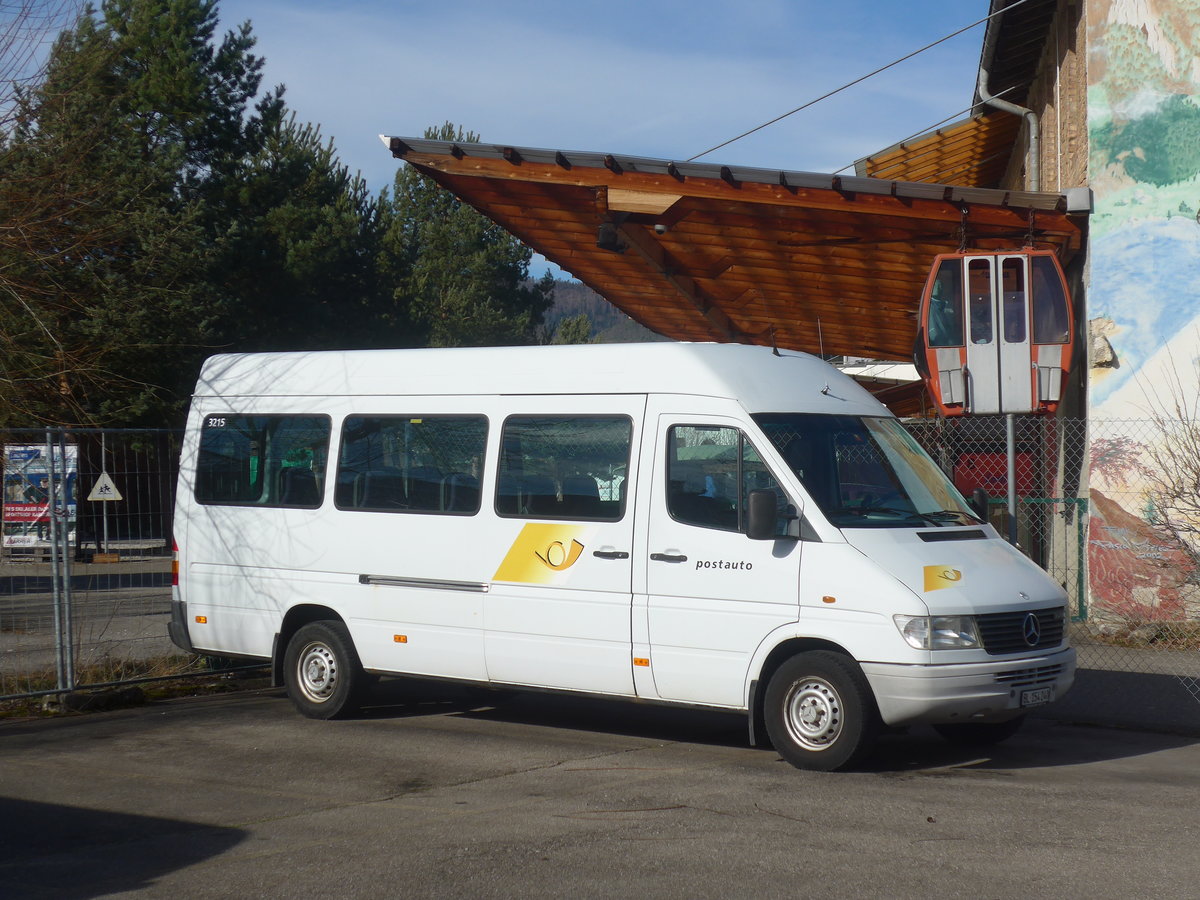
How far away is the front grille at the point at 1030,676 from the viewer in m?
7.69

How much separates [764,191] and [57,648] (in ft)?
25.9

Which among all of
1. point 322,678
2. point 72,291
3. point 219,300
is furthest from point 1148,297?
point 219,300

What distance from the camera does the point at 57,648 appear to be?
414 inches

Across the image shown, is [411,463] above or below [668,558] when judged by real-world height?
above

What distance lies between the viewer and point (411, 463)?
9.68 metres

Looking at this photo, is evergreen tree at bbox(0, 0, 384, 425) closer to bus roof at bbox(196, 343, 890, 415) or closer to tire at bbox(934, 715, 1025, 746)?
bus roof at bbox(196, 343, 890, 415)

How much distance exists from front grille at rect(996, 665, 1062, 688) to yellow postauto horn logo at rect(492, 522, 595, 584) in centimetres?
266

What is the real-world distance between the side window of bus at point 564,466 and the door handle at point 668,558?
37 centimetres

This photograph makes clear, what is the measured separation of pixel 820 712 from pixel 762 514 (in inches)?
46.4

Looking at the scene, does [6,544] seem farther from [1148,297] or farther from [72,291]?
[1148,297]

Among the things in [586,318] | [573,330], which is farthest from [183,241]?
[586,318]

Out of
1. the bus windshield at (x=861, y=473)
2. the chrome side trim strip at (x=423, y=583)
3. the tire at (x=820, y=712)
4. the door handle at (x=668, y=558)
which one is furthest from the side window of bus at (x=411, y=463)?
the tire at (x=820, y=712)

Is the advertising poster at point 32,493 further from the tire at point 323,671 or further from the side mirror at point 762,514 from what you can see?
the side mirror at point 762,514

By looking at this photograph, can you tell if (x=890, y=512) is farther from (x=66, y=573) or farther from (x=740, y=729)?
(x=66, y=573)
